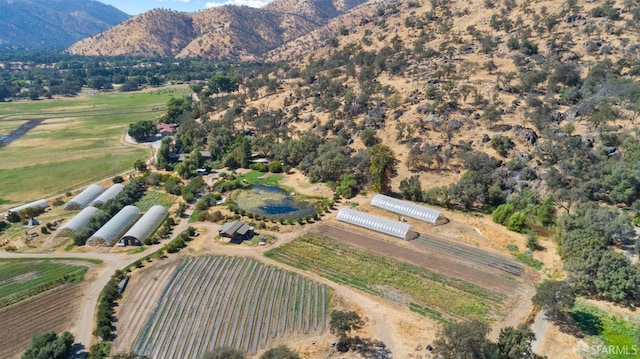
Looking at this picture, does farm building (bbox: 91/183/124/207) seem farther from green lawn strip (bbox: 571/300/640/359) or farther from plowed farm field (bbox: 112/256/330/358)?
green lawn strip (bbox: 571/300/640/359)

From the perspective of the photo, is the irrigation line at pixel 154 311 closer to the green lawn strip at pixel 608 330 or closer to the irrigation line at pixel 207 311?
the irrigation line at pixel 207 311

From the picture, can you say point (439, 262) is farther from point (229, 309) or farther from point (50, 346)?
point (50, 346)

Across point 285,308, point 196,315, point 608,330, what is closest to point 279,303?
point 285,308

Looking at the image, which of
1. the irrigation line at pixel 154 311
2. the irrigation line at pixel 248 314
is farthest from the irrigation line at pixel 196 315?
the irrigation line at pixel 248 314

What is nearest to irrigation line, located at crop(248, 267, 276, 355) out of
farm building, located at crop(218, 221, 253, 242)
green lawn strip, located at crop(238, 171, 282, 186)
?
farm building, located at crop(218, 221, 253, 242)

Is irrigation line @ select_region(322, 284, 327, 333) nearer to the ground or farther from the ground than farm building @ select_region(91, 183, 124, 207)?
nearer to the ground
